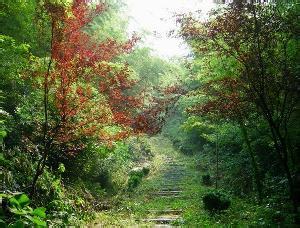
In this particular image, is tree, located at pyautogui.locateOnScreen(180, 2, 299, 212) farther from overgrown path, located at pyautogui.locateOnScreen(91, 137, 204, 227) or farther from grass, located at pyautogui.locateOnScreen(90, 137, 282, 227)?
overgrown path, located at pyautogui.locateOnScreen(91, 137, 204, 227)

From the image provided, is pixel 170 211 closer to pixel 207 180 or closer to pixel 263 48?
pixel 207 180

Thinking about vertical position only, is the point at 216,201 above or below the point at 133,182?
below

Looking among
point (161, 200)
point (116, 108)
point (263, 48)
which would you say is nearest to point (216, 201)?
point (161, 200)

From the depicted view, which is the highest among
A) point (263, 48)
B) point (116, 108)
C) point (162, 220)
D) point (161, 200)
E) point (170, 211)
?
point (263, 48)

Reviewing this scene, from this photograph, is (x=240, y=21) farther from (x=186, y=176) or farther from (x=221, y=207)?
(x=186, y=176)

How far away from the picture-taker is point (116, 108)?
663 cm

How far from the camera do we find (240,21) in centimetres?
624

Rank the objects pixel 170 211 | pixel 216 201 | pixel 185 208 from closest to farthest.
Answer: pixel 216 201, pixel 170 211, pixel 185 208

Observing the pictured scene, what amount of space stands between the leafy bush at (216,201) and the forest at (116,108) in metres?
0.03

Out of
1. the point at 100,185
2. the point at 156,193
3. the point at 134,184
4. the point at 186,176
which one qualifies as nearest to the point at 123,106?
the point at 100,185

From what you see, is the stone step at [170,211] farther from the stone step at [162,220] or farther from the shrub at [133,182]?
the shrub at [133,182]

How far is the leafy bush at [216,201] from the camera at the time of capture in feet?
32.0

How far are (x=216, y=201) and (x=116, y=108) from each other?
15.7 ft

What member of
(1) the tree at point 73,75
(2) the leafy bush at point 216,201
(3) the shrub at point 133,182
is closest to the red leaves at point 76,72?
(1) the tree at point 73,75
